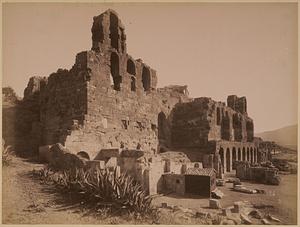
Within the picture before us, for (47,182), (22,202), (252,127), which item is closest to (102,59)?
(47,182)

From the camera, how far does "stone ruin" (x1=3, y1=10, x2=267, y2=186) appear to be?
1421 centimetres

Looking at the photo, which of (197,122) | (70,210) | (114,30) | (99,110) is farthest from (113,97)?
(197,122)

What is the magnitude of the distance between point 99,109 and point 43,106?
3977 mm

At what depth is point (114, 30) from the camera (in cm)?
1755

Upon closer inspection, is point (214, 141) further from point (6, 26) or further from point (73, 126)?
point (6, 26)

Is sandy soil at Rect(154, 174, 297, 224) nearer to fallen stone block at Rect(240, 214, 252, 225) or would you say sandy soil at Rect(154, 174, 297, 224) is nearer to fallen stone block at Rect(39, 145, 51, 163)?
fallen stone block at Rect(240, 214, 252, 225)

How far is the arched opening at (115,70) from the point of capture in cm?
1689

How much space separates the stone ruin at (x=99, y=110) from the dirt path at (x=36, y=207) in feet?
10.4

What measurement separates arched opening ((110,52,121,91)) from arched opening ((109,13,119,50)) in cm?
71

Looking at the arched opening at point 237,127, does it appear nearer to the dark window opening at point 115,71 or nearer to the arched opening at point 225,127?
the arched opening at point 225,127

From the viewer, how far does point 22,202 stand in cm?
823

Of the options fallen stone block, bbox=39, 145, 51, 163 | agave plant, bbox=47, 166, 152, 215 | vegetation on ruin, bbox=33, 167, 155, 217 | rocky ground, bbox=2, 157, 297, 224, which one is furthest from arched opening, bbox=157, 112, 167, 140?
agave plant, bbox=47, 166, 152, 215

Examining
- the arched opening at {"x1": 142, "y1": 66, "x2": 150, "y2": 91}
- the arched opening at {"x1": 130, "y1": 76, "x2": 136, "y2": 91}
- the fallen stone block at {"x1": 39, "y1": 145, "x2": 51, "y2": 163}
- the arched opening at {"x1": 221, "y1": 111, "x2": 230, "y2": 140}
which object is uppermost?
the arched opening at {"x1": 142, "y1": 66, "x2": 150, "y2": 91}

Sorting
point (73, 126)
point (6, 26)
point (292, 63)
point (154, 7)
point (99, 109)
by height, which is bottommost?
point (73, 126)
